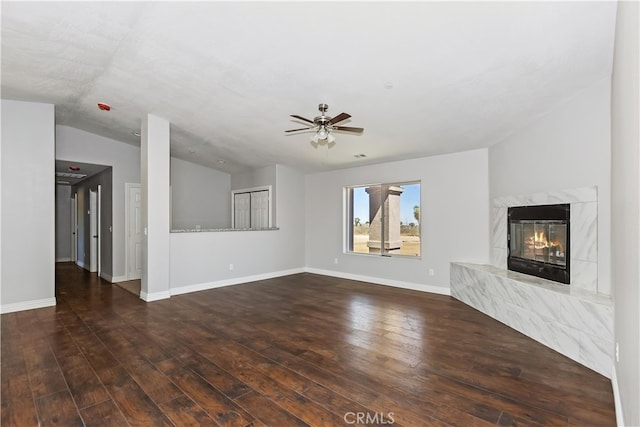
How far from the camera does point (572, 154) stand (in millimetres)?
3453

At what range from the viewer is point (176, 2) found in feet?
8.32

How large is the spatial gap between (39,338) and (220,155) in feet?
14.8

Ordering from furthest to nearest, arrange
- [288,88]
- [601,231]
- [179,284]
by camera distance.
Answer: [179,284] < [288,88] < [601,231]

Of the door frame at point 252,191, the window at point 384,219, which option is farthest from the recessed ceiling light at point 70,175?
the window at point 384,219

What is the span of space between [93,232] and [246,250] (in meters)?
4.02

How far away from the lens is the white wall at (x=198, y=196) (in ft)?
25.9

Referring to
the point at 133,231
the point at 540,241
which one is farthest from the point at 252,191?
the point at 540,241

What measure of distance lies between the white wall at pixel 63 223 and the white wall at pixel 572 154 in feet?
37.3

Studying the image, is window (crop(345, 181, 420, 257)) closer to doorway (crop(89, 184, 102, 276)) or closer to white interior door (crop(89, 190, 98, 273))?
doorway (crop(89, 184, 102, 276))

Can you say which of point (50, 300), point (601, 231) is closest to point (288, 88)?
point (601, 231)

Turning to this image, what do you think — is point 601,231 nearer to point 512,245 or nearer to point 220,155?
point 512,245

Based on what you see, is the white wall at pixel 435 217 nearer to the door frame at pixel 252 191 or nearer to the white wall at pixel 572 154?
the white wall at pixel 572 154

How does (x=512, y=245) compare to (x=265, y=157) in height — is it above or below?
below

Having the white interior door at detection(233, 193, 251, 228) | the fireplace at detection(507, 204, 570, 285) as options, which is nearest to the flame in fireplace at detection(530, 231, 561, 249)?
the fireplace at detection(507, 204, 570, 285)
